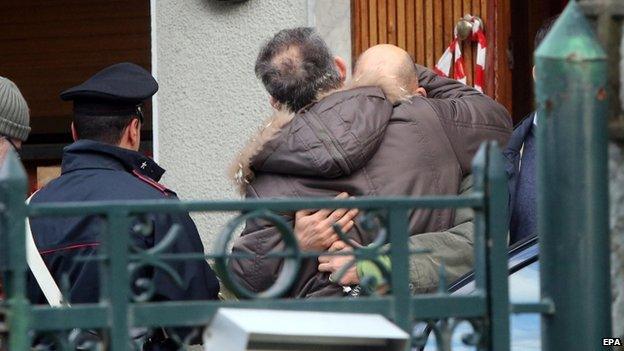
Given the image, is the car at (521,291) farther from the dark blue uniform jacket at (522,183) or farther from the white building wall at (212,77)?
the white building wall at (212,77)

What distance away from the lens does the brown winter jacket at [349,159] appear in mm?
4816

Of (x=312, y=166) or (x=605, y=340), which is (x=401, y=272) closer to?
(x=605, y=340)

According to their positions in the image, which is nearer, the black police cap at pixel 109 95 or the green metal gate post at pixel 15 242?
the green metal gate post at pixel 15 242

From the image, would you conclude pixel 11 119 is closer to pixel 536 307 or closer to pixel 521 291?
pixel 521 291

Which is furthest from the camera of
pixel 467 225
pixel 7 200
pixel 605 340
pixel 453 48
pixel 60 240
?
pixel 453 48

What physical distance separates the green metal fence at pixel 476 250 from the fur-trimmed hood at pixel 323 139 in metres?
1.89

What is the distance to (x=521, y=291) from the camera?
4.36 m

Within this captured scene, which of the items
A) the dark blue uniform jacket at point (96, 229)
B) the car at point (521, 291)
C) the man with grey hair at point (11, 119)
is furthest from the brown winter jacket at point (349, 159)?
the man with grey hair at point (11, 119)

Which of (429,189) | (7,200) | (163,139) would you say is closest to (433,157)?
(429,189)

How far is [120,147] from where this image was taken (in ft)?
16.4

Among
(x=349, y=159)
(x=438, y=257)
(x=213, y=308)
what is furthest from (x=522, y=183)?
(x=213, y=308)

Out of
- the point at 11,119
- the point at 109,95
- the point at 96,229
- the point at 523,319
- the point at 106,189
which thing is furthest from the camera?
the point at 11,119

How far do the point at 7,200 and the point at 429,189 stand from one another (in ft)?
7.77

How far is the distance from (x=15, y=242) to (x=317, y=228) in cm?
224
